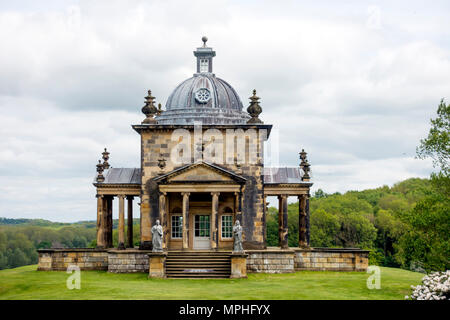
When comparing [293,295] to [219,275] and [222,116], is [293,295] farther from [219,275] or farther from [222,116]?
[222,116]

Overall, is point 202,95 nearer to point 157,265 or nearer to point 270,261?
point 270,261

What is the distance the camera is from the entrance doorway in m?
38.6

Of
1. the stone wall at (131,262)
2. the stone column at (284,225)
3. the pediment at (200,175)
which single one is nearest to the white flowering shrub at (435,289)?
the pediment at (200,175)

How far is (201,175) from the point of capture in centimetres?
3591

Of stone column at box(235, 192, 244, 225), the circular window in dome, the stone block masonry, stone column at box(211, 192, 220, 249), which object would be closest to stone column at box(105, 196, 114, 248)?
the stone block masonry

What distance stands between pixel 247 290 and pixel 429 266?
8.20m

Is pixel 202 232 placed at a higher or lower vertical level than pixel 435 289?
higher

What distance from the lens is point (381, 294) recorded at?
82.6 ft

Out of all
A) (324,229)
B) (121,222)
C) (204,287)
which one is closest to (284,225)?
(121,222)

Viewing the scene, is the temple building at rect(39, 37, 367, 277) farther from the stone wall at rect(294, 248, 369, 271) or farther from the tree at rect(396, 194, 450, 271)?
the tree at rect(396, 194, 450, 271)

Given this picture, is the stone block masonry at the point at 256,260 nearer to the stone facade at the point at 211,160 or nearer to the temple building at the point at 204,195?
the temple building at the point at 204,195

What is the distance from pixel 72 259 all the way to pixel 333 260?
650 inches

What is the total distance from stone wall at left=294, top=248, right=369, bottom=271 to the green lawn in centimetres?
253
